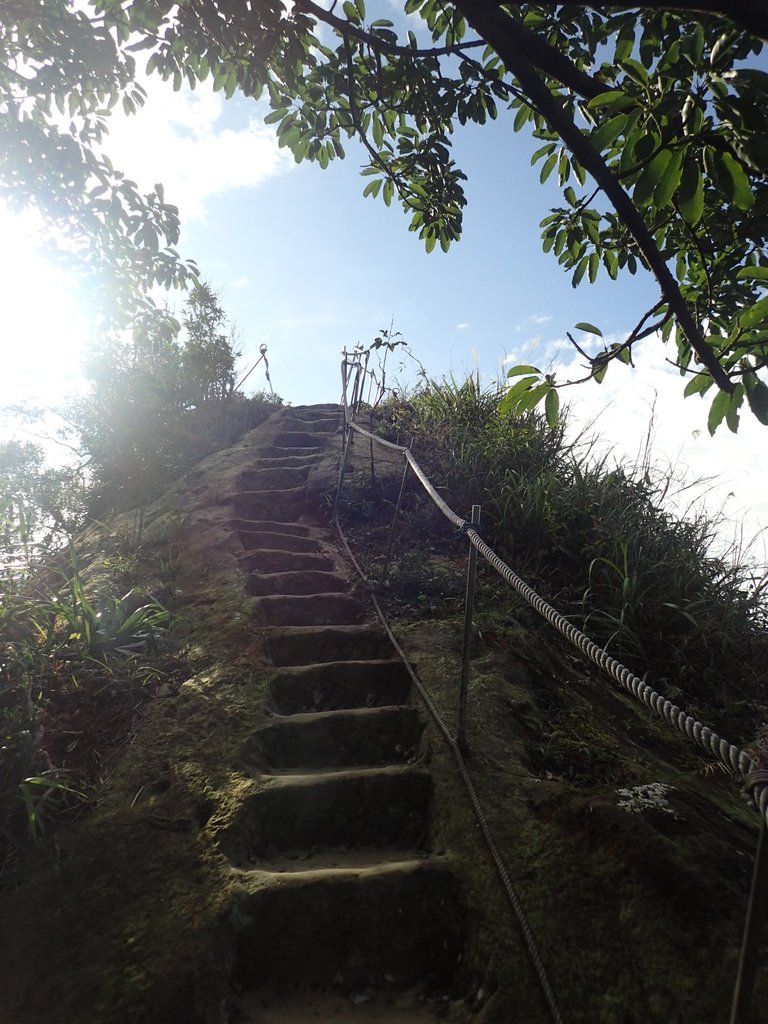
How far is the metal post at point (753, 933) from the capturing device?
2.67ft

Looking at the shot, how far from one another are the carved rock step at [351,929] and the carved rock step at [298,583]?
214 centimetres

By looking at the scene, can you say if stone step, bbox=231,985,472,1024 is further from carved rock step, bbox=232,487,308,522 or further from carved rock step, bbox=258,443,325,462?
carved rock step, bbox=258,443,325,462

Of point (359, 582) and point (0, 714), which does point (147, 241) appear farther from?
point (0, 714)

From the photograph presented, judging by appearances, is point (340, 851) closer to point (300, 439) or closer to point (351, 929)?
point (351, 929)

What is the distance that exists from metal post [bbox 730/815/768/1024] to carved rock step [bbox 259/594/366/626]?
2.72 meters

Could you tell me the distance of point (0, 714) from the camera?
2213 millimetres

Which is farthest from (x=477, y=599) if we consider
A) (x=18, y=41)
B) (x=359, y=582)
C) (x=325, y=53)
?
(x=18, y=41)

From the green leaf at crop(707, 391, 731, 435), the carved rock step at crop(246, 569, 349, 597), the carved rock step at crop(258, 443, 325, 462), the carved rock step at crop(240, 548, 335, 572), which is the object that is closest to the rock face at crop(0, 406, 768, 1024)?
the carved rock step at crop(246, 569, 349, 597)

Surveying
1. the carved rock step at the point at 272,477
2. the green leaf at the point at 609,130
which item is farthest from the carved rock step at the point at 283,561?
the green leaf at the point at 609,130

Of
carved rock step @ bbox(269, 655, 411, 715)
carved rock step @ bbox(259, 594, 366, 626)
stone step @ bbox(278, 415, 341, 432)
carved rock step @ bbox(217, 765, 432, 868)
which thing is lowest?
carved rock step @ bbox(217, 765, 432, 868)

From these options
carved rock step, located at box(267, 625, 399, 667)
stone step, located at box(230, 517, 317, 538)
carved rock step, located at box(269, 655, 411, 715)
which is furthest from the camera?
stone step, located at box(230, 517, 317, 538)

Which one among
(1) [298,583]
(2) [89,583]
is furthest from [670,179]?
(2) [89,583]

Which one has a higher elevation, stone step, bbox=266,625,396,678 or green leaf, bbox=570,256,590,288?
green leaf, bbox=570,256,590,288

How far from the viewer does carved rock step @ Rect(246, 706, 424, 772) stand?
7.96 ft
